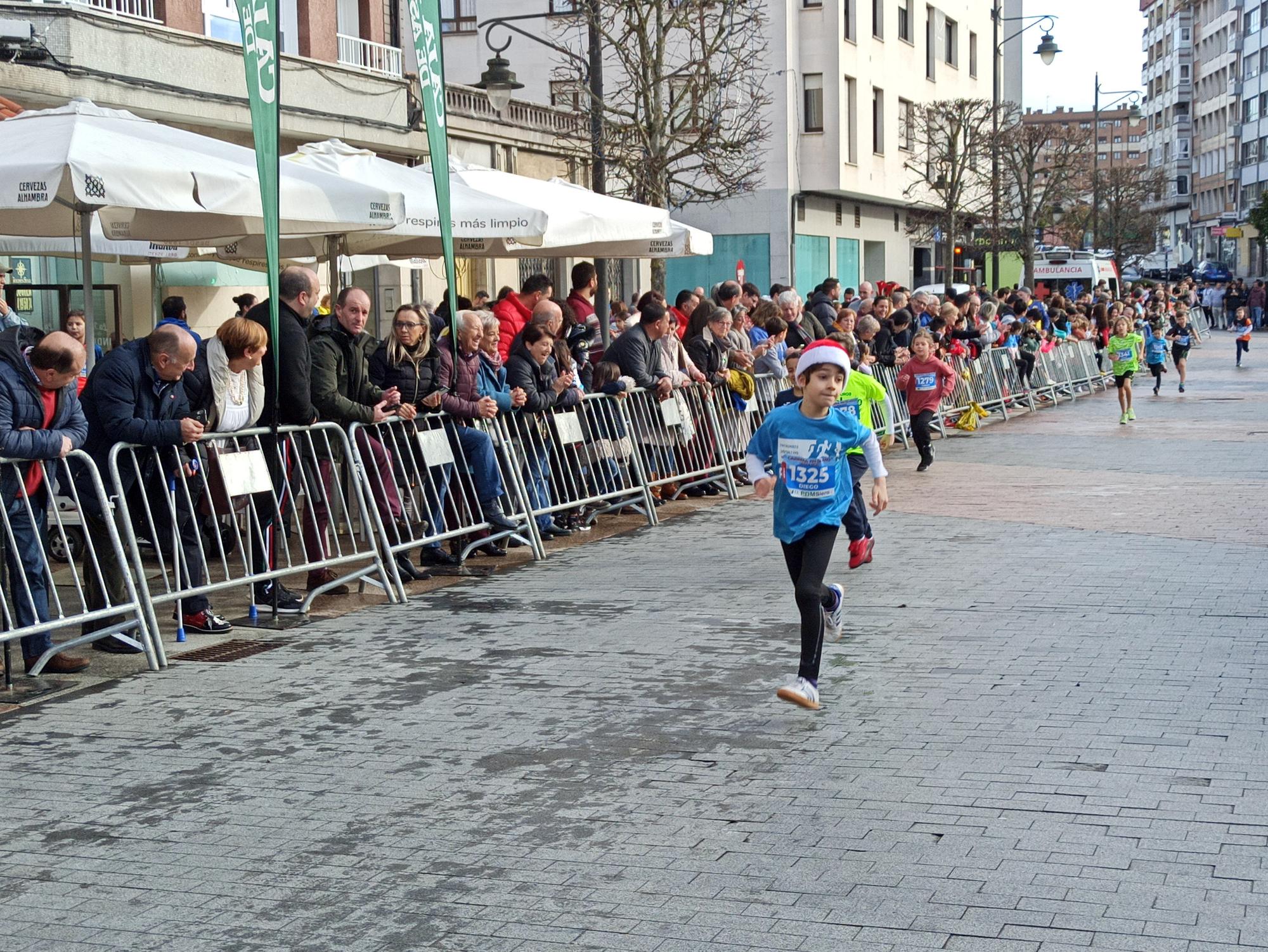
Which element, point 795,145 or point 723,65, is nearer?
point 723,65

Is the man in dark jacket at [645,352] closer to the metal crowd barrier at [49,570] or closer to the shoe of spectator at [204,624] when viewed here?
the shoe of spectator at [204,624]

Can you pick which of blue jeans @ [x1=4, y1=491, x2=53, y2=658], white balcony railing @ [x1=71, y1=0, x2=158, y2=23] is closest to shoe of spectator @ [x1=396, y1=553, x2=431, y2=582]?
blue jeans @ [x1=4, y1=491, x2=53, y2=658]

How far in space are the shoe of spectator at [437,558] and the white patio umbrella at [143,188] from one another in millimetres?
2126

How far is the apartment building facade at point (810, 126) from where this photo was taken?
4162 centimetres

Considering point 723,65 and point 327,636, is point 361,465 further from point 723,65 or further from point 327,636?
point 723,65

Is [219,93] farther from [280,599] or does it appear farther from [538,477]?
[280,599]

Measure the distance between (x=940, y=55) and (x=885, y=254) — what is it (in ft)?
21.2

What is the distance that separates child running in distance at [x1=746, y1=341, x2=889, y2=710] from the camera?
730 cm

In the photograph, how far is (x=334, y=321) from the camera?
33.4 ft

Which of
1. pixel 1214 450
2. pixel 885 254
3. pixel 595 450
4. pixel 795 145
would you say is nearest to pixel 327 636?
pixel 595 450

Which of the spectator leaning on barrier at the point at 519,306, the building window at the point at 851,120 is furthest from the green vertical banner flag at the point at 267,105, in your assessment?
the building window at the point at 851,120

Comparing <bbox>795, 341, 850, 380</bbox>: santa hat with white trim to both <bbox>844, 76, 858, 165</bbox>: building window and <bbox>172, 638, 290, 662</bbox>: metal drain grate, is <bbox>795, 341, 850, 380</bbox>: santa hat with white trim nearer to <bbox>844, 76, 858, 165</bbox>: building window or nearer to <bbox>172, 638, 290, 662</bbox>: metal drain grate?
<bbox>172, 638, 290, 662</bbox>: metal drain grate

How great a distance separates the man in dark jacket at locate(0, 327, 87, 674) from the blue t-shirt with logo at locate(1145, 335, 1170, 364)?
22.7 metres

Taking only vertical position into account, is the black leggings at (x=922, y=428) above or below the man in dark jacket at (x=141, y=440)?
below
